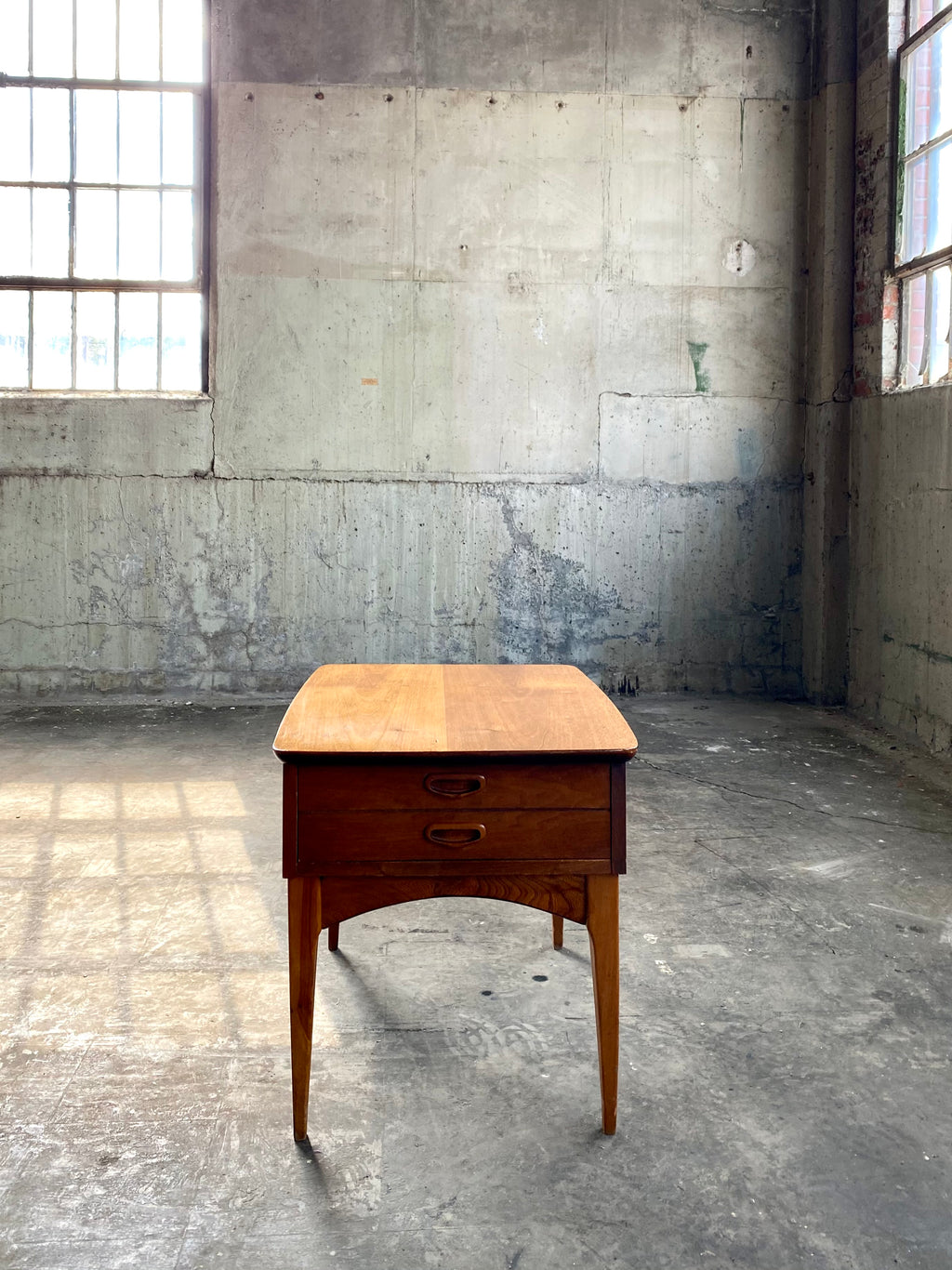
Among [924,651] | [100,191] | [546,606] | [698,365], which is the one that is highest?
[100,191]

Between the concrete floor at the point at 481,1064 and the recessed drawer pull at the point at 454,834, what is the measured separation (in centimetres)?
52

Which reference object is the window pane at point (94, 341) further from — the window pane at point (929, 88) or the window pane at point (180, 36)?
the window pane at point (929, 88)

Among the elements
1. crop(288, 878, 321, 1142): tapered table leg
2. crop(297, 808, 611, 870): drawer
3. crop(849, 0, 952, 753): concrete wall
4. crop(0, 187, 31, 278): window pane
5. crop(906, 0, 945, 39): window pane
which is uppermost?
crop(906, 0, 945, 39): window pane

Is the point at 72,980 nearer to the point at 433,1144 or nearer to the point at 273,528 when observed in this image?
the point at 433,1144

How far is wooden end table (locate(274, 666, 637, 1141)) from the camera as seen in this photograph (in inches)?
74.0

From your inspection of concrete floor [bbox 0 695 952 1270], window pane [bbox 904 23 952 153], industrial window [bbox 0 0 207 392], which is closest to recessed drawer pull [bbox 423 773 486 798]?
concrete floor [bbox 0 695 952 1270]

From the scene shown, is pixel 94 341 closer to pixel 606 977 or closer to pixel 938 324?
pixel 938 324

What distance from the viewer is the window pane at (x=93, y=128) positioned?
5.91 meters

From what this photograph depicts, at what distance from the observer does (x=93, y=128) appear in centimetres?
592

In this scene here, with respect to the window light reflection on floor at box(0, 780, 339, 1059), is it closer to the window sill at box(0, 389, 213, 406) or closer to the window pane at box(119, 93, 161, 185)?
the window sill at box(0, 389, 213, 406)

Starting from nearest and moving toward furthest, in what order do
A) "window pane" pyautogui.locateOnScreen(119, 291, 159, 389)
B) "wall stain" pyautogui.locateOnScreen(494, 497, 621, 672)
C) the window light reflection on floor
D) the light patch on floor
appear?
the window light reflection on floor
the light patch on floor
"window pane" pyautogui.locateOnScreen(119, 291, 159, 389)
"wall stain" pyautogui.locateOnScreen(494, 497, 621, 672)

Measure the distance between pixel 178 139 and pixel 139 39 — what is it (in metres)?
0.55

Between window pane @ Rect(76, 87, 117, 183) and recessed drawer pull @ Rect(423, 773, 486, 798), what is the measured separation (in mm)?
5227

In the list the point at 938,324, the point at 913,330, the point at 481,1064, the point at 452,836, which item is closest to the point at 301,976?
the point at 452,836
